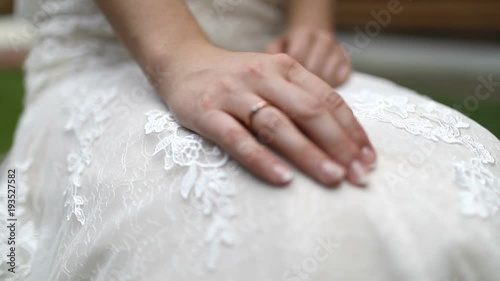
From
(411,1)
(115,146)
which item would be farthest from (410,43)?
(115,146)

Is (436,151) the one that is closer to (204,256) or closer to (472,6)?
(204,256)

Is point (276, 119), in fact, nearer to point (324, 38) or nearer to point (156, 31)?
point (156, 31)

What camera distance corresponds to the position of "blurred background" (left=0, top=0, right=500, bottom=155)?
6.86 feet

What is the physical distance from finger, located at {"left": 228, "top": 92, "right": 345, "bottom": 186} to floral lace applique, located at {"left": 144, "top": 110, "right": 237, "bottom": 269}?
5cm

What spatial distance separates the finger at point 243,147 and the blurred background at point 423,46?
166cm

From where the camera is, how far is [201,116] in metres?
0.51

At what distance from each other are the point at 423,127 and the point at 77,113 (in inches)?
18.7

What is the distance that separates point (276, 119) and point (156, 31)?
0.79 feet

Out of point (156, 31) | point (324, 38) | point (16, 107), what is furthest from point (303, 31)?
point (16, 107)

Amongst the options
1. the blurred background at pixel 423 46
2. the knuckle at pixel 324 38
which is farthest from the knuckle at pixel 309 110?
the blurred background at pixel 423 46

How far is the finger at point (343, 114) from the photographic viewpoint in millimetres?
480

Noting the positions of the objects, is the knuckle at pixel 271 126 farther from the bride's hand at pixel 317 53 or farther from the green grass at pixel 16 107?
the green grass at pixel 16 107

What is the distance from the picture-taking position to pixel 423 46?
2330 millimetres

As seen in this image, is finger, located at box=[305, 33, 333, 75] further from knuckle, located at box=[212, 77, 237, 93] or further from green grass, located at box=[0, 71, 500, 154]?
green grass, located at box=[0, 71, 500, 154]
